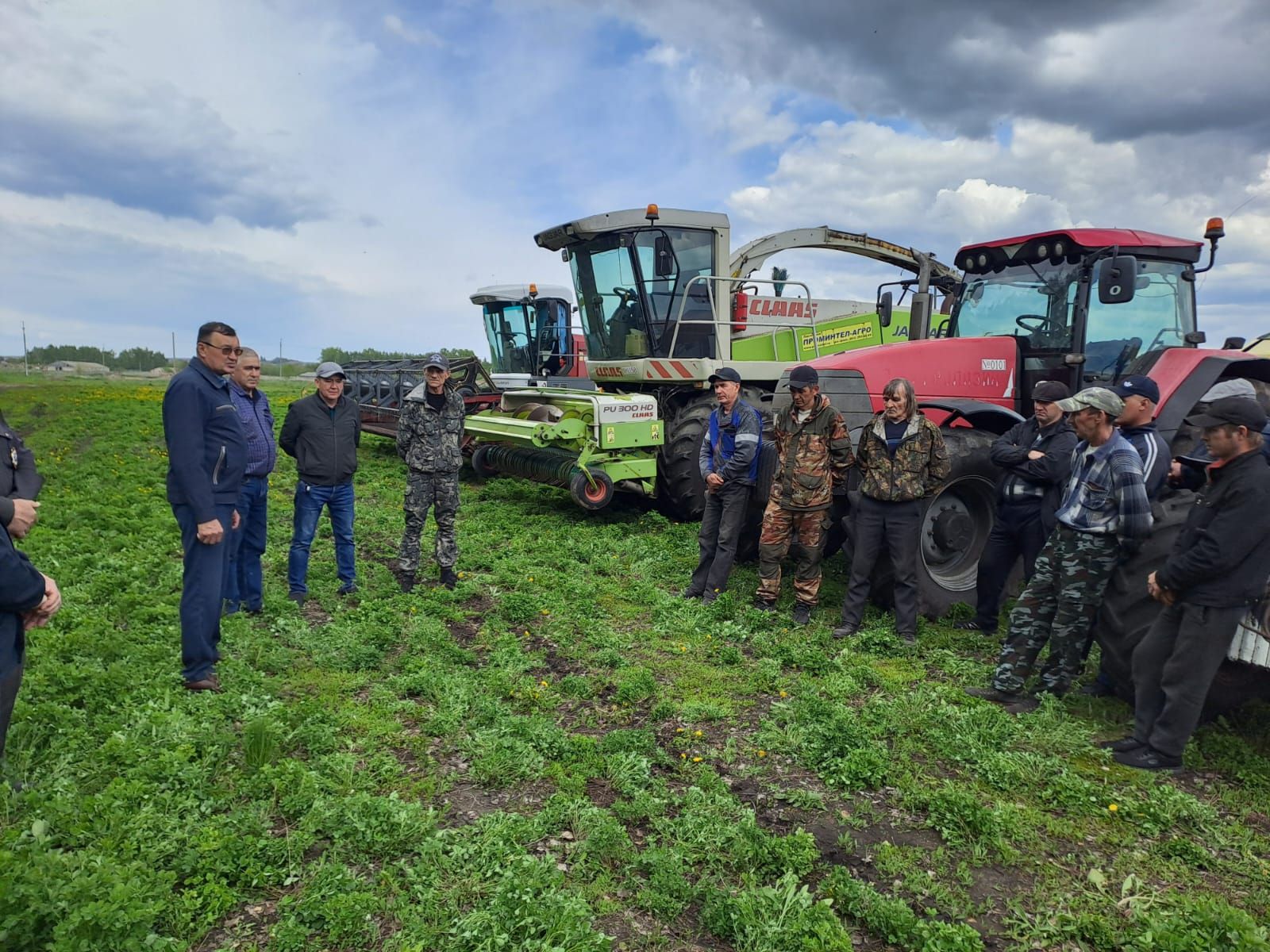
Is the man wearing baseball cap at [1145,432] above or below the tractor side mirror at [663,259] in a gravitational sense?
below

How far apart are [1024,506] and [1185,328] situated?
9.05 ft

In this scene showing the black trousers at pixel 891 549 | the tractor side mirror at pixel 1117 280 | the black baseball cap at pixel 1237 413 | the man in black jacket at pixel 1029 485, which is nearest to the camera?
the black baseball cap at pixel 1237 413

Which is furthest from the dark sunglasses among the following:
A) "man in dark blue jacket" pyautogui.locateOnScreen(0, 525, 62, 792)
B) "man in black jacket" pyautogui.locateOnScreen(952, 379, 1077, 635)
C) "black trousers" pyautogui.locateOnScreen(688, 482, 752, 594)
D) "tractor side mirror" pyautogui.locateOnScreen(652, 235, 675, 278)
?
"tractor side mirror" pyautogui.locateOnScreen(652, 235, 675, 278)

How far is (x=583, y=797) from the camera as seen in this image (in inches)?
137

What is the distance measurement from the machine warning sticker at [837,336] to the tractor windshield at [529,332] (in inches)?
255

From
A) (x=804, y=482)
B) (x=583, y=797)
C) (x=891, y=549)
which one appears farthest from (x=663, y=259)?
(x=583, y=797)

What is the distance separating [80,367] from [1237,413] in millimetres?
55535

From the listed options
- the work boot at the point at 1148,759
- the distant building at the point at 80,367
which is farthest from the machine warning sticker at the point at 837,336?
the distant building at the point at 80,367

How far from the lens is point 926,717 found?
4277 mm

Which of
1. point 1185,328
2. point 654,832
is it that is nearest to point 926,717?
point 654,832

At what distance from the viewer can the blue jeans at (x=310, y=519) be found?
6.08 m

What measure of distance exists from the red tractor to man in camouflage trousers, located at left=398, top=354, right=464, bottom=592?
2905 millimetres

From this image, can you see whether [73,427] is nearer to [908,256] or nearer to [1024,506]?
[908,256]

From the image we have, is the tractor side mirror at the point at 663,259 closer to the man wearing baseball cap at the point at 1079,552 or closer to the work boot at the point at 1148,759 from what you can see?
the man wearing baseball cap at the point at 1079,552
